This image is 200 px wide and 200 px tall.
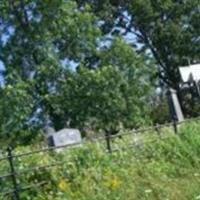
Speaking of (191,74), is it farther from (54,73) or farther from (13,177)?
(13,177)

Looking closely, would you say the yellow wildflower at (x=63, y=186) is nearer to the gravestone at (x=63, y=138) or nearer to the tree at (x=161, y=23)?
the gravestone at (x=63, y=138)

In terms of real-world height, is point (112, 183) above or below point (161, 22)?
below

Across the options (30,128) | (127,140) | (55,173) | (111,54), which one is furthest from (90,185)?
(111,54)

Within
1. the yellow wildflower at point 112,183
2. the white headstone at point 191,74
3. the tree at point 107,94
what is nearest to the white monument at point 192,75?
the white headstone at point 191,74

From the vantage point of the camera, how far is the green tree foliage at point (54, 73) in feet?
121

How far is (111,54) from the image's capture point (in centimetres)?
4019

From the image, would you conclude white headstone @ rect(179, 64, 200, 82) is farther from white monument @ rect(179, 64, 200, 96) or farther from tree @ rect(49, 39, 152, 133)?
tree @ rect(49, 39, 152, 133)

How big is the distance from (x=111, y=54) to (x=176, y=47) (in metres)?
10.1

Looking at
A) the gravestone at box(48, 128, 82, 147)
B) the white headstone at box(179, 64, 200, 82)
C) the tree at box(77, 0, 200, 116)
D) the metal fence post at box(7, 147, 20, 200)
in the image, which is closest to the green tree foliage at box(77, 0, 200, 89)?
the tree at box(77, 0, 200, 116)

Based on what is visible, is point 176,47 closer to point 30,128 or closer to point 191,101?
point 191,101

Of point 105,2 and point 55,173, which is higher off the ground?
point 105,2

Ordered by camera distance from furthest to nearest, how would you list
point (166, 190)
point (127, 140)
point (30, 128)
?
point (30, 128)
point (127, 140)
point (166, 190)

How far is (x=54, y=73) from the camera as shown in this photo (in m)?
37.1

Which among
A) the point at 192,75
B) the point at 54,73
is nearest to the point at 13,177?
the point at 192,75
